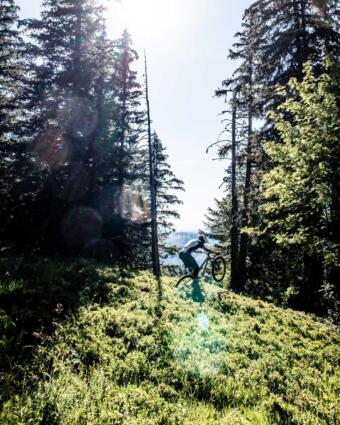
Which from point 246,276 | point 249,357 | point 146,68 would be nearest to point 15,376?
point 249,357

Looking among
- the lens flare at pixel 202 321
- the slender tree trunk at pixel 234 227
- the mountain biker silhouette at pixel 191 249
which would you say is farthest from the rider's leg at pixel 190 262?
the slender tree trunk at pixel 234 227

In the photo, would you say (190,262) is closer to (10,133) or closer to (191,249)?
(191,249)

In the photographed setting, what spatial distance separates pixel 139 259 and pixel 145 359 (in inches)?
610

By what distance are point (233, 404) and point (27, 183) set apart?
46.7ft

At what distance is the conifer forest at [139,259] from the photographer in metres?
5.45

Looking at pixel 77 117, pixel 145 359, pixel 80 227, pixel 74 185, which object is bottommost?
pixel 145 359

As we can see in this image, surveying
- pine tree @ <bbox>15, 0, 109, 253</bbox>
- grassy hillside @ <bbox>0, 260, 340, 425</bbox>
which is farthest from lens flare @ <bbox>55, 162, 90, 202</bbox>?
grassy hillside @ <bbox>0, 260, 340, 425</bbox>

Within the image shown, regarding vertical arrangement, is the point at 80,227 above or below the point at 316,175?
below

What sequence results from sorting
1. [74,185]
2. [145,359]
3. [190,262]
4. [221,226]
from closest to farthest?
1. [145,359]
2. [190,262]
3. [74,185]
4. [221,226]

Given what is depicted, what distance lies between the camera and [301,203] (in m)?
11.1

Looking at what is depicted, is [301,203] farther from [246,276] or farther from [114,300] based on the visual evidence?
[246,276]

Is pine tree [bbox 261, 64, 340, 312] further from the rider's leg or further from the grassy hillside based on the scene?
the rider's leg

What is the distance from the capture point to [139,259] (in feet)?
71.9

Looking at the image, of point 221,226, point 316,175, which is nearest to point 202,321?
point 316,175
